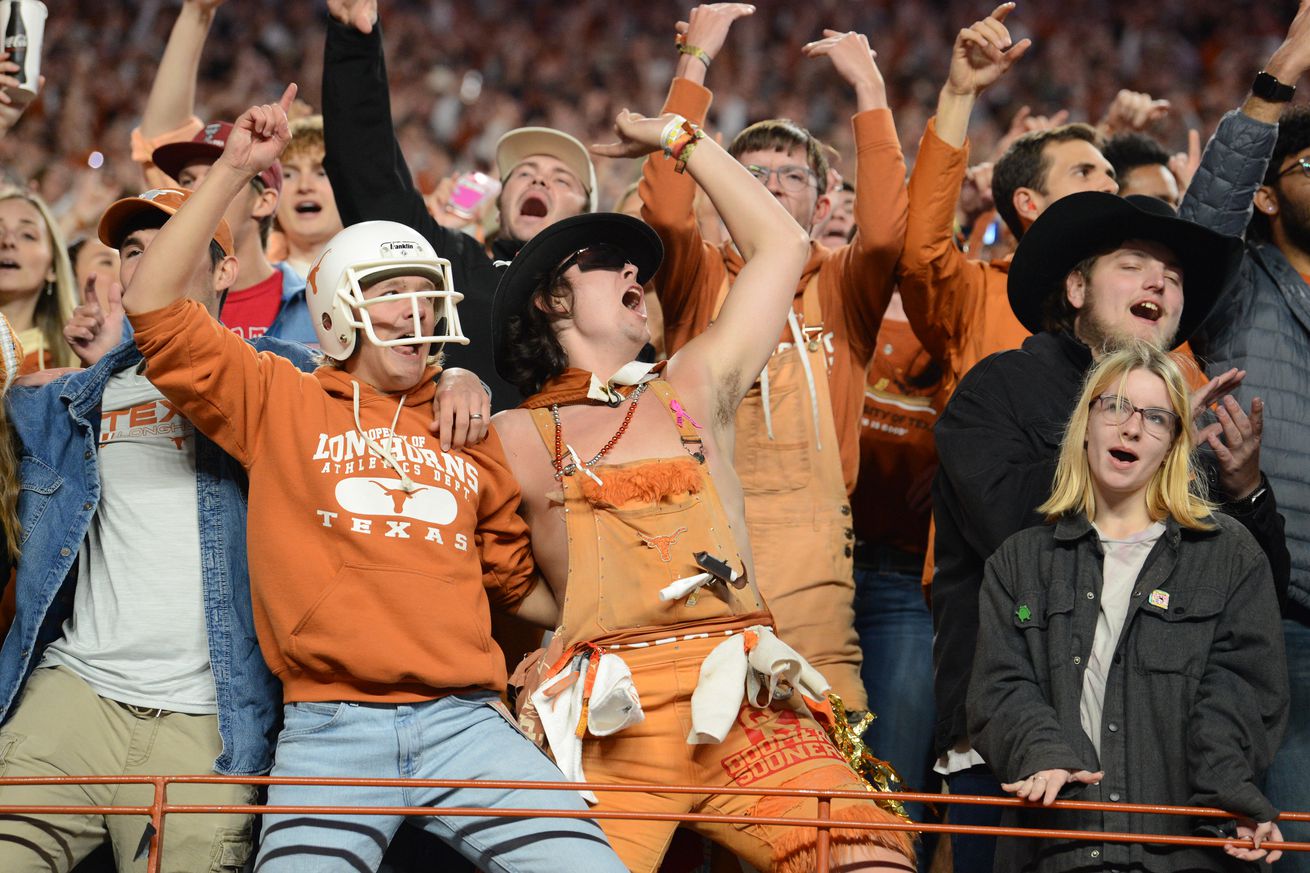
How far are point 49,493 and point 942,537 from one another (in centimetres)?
215

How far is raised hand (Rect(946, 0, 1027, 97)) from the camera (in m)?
4.54

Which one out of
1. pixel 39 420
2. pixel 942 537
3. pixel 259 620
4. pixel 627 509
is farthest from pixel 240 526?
pixel 942 537

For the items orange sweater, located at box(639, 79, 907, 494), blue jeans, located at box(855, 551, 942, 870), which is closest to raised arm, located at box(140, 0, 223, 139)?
orange sweater, located at box(639, 79, 907, 494)

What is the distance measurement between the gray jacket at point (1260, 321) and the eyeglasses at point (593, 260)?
1.60 metres

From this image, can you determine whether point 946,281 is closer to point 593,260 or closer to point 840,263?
point 840,263

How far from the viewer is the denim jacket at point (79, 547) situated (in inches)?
141

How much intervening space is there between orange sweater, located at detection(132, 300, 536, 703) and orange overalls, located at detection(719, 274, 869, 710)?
1.03 m

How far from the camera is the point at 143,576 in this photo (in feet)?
12.0

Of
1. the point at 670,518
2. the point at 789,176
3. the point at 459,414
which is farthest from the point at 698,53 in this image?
the point at 670,518

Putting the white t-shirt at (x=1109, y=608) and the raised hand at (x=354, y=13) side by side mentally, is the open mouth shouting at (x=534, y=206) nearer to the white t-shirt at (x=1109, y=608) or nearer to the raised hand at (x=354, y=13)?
the raised hand at (x=354, y=13)

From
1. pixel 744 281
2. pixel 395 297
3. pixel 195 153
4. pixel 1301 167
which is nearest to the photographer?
pixel 395 297

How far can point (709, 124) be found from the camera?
12656 millimetres

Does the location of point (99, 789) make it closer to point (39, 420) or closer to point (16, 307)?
point (39, 420)

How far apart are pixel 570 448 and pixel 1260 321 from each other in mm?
1937
